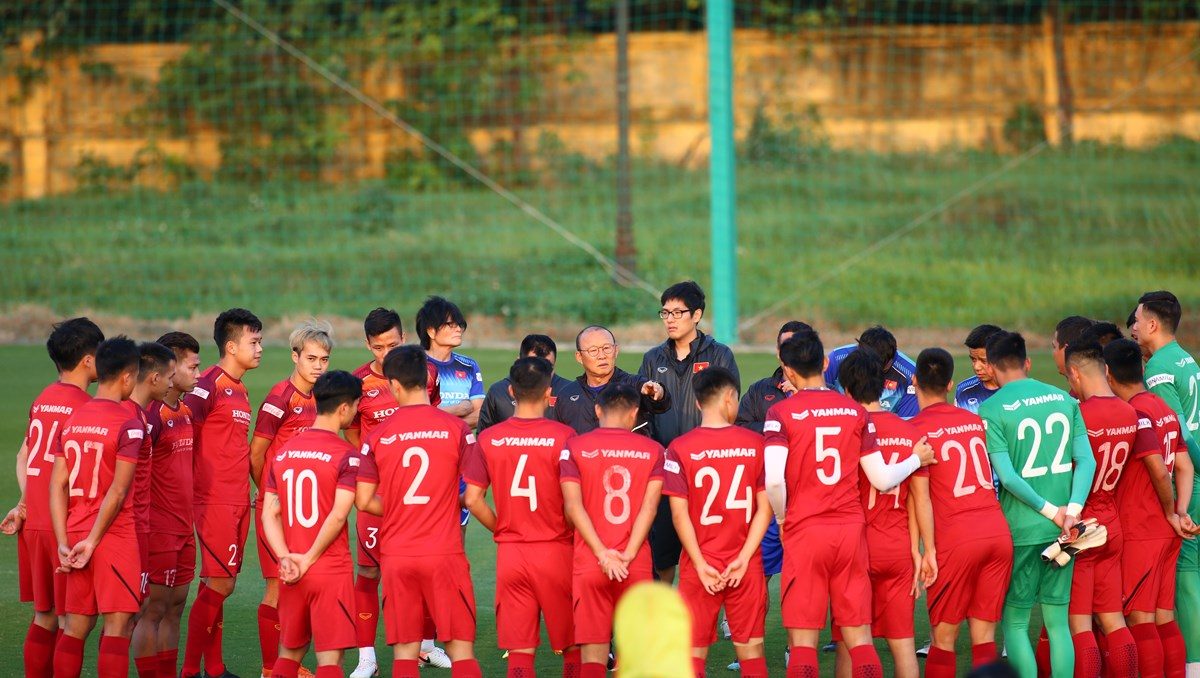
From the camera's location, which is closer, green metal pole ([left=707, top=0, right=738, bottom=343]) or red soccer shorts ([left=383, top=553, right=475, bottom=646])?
red soccer shorts ([left=383, top=553, right=475, bottom=646])

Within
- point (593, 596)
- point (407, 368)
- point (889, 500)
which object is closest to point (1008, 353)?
point (889, 500)

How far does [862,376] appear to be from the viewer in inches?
253

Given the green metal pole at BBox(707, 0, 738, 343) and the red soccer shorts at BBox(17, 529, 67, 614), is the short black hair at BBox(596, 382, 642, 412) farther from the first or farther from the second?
the green metal pole at BBox(707, 0, 738, 343)

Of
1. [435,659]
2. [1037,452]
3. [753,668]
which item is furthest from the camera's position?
[435,659]

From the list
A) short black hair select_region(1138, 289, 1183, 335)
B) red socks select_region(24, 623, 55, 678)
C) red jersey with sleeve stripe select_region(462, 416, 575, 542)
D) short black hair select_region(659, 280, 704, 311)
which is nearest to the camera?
red jersey with sleeve stripe select_region(462, 416, 575, 542)

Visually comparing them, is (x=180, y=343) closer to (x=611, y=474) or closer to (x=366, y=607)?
(x=366, y=607)

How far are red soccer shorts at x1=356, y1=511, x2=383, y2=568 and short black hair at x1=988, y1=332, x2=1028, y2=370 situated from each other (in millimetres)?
3316

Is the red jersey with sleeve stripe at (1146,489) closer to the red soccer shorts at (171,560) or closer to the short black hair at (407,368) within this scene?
the short black hair at (407,368)

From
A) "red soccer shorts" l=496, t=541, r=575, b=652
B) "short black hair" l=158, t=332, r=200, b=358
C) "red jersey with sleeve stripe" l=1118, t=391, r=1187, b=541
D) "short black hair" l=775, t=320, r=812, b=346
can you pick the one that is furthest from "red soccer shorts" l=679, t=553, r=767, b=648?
"short black hair" l=158, t=332, r=200, b=358

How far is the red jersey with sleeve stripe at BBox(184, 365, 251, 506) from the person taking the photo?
7293mm

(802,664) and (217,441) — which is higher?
(217,441)

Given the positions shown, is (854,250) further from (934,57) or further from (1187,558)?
(1187,558)

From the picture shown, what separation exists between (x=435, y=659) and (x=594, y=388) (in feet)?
5.77

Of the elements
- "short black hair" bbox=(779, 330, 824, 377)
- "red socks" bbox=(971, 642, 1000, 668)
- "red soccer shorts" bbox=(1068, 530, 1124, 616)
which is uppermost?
"short black hair" bbox=(779, 330, 824, 377)
